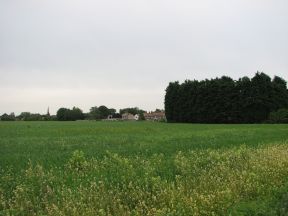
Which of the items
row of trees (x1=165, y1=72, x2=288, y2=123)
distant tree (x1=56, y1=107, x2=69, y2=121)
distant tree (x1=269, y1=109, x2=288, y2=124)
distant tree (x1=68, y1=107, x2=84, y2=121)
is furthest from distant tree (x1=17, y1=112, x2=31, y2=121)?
distant tree (x1=269, y1=109, x2=288, y2=124)

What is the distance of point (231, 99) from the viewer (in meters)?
97.8

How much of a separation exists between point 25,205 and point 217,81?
3757 inches

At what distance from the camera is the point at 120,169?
13.5 metres

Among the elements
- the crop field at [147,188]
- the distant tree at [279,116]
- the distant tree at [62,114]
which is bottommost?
the crop field at [147,188]

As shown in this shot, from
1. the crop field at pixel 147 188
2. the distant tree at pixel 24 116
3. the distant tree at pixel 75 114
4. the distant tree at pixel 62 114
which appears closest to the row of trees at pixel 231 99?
the distant tree at pixel 62 114

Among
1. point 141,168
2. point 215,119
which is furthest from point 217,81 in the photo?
point 141,168

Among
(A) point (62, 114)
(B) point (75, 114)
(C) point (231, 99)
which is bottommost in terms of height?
(A) point (62, 114)

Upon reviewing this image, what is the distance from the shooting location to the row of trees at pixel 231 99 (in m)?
94.2

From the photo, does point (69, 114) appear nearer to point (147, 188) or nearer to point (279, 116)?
point (279, 116)

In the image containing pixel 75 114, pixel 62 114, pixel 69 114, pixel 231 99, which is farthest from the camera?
pixel 75 114

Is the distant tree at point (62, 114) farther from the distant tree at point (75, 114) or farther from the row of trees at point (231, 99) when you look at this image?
the row of trees at point (231, 99)

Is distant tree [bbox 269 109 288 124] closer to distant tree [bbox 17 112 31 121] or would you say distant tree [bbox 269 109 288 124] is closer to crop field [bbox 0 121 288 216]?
crop field [bbox 0 121 288 216]

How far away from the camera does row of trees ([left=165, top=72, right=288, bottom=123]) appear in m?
94.2

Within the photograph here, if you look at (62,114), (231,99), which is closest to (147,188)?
(231,99)
